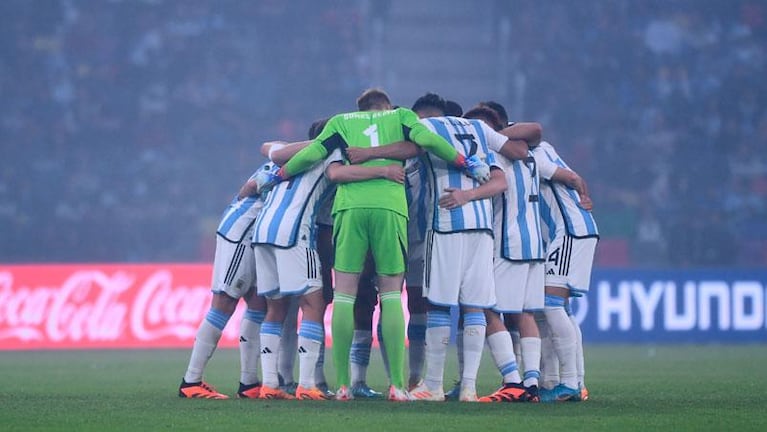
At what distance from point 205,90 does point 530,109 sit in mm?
7031

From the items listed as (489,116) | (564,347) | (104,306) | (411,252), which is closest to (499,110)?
(489,116)

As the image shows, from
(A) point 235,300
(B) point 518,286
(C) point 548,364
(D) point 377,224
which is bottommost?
(C) point 548,364

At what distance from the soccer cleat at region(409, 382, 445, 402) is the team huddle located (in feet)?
0.05

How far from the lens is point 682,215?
2419cm

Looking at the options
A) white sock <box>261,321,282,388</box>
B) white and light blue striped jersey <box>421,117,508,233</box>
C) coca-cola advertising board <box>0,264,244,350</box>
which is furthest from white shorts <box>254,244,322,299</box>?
coca-cola advertising board <box>0,264,244,350</box>

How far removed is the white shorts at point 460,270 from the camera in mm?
8922

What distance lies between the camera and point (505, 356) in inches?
356

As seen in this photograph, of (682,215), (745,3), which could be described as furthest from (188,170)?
(745,3)

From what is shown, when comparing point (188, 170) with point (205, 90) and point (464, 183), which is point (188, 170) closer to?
point (205, 90)

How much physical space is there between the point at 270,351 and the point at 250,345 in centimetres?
43

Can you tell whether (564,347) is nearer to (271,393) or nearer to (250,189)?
(271,393)

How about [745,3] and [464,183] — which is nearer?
[464,183]

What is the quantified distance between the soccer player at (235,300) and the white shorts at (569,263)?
7.30ft

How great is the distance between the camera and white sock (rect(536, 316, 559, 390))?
9633 millimetres
